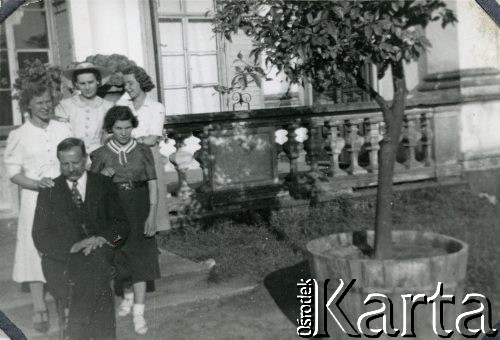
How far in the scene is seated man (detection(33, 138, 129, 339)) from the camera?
2.98 metres

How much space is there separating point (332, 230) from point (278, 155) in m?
1.49

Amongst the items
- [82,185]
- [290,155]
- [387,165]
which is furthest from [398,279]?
[290,155]

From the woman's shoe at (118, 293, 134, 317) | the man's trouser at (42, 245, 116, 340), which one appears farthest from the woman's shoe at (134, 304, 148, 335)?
the man's trouser at (42, 245, 116, 340)

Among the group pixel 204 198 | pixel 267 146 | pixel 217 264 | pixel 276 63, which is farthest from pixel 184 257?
pixel 276 63

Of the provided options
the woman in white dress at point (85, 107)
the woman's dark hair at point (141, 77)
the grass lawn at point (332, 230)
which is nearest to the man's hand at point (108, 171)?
the woman in white dress at point (85, 107)

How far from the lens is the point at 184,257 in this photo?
15.1 feet

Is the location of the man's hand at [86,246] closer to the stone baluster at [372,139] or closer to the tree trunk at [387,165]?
the tree trunk at [387,165]

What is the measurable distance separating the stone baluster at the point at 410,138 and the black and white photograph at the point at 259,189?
3cm

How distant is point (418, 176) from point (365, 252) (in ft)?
7.17

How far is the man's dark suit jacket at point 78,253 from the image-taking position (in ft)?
9.82

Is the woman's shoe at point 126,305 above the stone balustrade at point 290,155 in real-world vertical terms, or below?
below

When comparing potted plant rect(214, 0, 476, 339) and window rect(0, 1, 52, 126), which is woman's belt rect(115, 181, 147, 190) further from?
potted plant rect(214, 0, 476, 339)

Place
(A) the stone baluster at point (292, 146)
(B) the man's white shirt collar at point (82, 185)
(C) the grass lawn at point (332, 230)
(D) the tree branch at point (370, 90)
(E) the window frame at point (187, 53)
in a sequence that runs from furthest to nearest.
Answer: (E) the window frame at point (187, 53) → (A) the stone baluster at point (292, 146) → (C) the grass lawn at point (332, 230) → (D) the tree branch at point (370, 90) → (B) the man's white shirt collar at point (82, 185)

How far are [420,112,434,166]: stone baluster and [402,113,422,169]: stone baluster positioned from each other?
53 millimetres
